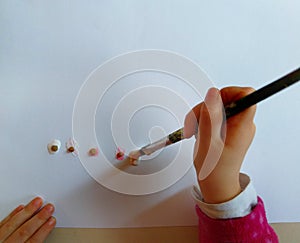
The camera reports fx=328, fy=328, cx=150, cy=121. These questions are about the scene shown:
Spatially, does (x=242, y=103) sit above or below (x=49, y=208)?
above

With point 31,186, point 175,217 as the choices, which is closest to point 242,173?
point 175,217

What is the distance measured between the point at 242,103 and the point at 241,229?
0.43 ft

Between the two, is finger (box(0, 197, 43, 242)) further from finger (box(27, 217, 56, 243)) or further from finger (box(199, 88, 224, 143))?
finger (box(199, 88, 224, 143))

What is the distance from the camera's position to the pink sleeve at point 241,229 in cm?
33

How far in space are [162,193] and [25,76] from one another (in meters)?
0.23

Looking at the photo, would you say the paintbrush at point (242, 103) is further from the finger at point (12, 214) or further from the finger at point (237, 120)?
the finger at point (12, 214)

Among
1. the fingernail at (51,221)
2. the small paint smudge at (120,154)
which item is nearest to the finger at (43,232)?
the fingernail at (51,221)

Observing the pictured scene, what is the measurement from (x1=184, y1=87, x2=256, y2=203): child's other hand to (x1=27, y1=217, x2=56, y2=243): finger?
0.60ft

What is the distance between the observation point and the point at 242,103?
0.28m

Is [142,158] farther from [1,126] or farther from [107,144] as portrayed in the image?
[1,126]

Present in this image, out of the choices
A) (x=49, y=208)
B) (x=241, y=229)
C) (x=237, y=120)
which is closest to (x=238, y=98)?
(x=237, y=120)

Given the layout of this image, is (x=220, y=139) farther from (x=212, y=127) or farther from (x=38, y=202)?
(x=38, y=202)

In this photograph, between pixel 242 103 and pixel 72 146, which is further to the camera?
pixel 72 146

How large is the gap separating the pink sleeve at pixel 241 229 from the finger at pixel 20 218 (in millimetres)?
197
